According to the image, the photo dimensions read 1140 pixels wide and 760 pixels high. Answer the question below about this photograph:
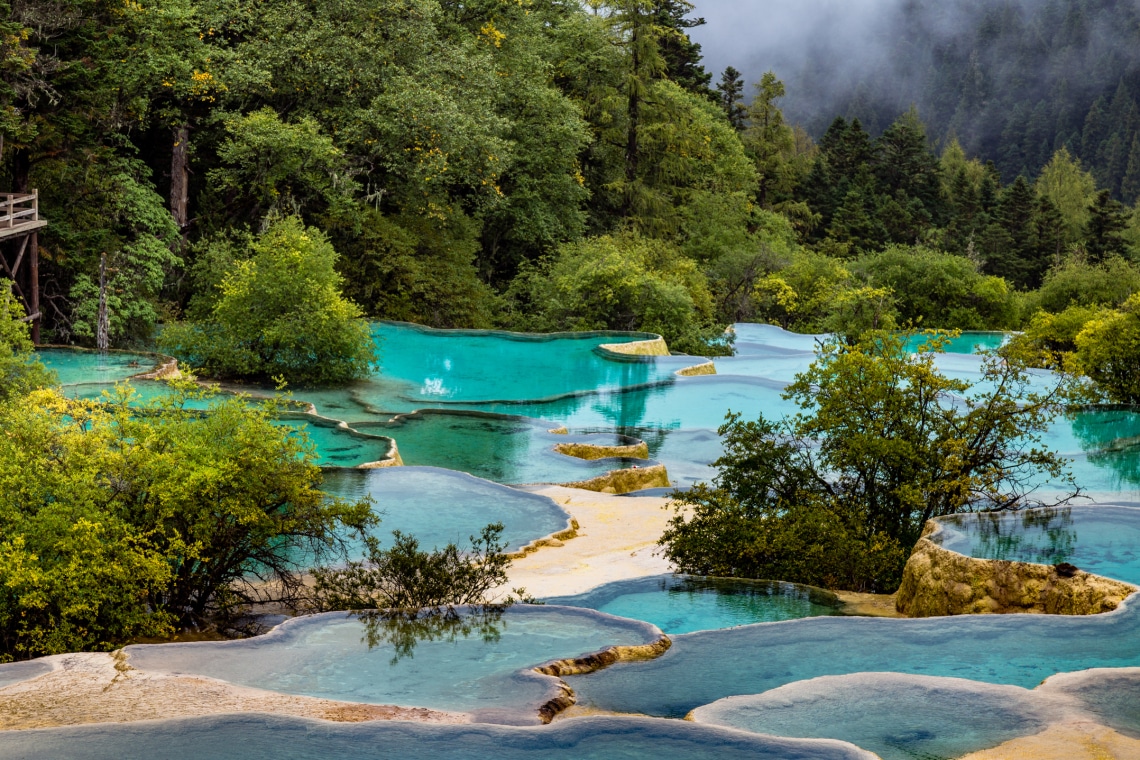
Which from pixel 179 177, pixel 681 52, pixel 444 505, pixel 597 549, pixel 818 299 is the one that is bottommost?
pixel 597 549

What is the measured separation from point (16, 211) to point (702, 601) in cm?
1480

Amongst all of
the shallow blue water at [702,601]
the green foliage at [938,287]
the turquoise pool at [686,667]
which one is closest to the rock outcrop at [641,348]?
the turquoise pool at [686,667]

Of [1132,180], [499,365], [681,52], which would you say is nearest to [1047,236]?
[681,52]

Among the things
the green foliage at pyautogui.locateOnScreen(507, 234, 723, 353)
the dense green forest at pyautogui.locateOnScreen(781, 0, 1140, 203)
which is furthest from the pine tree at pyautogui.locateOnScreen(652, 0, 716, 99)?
the dense green forest at pyautogui.locateOnScreen(781, 0, 1140, 203)

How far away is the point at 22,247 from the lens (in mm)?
18688

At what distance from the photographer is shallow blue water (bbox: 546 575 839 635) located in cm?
892

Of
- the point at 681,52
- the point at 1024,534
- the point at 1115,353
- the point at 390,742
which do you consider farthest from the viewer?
the point at 681,52

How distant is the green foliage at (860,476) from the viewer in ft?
33.2

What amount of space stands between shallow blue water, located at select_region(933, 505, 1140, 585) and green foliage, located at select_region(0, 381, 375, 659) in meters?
4.79

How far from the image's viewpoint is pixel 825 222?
4888cm

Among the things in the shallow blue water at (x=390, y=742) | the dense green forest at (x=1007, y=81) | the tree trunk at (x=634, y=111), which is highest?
the dense green forest at (x=1007, y=81)

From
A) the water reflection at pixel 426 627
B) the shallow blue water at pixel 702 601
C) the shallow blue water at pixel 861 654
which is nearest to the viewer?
the shallow blue water at pixel 861 654

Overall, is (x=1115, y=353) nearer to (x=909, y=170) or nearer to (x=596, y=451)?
(x=596, y=451)

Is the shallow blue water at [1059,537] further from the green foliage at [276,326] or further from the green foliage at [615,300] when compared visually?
the green foliage at [615,300]
